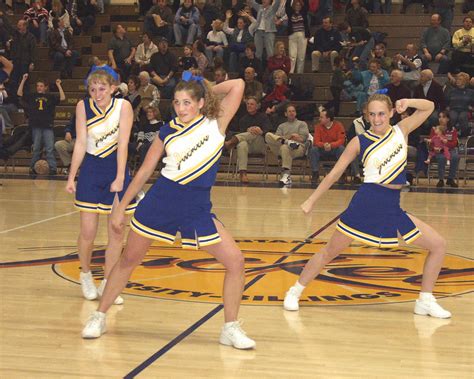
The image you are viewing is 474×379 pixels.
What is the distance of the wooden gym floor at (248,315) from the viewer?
4594mm

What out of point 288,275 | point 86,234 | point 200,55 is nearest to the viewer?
point 86,234

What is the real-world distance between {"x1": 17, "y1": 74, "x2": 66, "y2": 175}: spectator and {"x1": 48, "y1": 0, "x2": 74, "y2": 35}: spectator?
4268 millimetres

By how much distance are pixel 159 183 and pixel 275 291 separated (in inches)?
77.1

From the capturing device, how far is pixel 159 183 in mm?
4961

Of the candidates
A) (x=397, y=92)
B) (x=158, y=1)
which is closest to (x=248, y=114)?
(x=397, y=92)

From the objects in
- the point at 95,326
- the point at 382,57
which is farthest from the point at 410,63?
the point at 95,326

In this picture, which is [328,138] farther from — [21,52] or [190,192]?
[190,192]

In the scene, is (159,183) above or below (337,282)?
above

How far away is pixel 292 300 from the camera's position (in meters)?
5.94

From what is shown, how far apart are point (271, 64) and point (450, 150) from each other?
4290 millimetres

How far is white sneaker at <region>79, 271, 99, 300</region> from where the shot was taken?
20.4 ft

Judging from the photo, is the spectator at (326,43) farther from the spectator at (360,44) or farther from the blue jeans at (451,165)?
the blue jeans at (451,165)

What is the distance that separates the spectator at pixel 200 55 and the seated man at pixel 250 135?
2.29m

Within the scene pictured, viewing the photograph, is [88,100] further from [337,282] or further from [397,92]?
[397,92]
